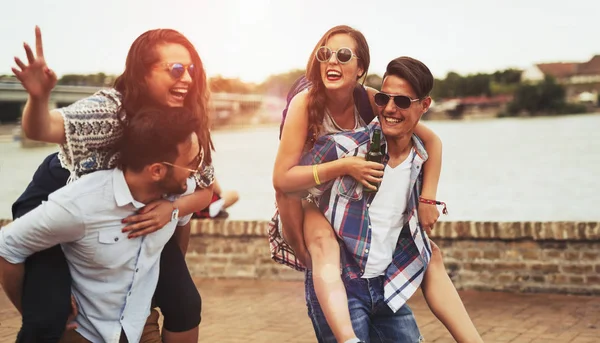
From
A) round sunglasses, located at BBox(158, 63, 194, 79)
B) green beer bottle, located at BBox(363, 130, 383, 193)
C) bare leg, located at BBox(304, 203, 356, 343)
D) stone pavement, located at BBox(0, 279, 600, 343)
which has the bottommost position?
stone pavement, located at BBox(0, 279, 600, 343)

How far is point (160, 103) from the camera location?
3.18m

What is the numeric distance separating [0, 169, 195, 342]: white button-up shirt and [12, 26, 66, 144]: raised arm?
25cm

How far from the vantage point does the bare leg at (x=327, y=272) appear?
10.4 ft

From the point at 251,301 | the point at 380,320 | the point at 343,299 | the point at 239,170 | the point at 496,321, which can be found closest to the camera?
the point at 343,299

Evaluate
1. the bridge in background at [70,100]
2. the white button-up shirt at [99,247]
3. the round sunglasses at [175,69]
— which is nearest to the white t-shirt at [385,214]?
the white button-up shirt at [99,247]

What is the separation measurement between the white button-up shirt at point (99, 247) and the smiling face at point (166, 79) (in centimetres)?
37

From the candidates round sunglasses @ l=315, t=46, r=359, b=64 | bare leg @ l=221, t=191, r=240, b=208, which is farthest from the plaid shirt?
bare leg @ l=221, t=191, r=240, b=208

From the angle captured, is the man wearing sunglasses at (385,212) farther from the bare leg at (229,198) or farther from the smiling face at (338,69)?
the bare leg at (229,198)

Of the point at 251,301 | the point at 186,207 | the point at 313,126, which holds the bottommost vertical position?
the point at 251,301

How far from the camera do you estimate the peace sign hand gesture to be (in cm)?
272

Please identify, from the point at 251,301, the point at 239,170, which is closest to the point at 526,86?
the point at 239,170

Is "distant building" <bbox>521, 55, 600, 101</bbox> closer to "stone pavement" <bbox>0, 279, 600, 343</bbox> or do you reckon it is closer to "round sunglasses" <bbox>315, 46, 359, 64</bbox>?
"stone pavement" <bbox>0, 279, 600, 343</bbox>

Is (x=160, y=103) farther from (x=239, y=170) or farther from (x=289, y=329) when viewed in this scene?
(x=239, y=170)

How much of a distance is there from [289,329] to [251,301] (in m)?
0.98
